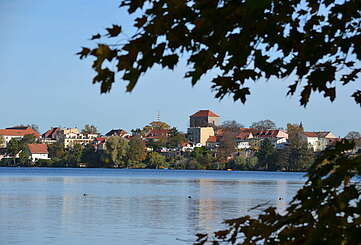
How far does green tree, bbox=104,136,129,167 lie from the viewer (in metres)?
114

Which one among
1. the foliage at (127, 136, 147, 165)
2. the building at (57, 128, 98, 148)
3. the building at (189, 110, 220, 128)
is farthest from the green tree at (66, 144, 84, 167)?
the building at (189, 110, 220, 128)

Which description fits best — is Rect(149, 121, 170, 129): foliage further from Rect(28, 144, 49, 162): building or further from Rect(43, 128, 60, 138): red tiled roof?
Rect(28, 144, 49, 162): building

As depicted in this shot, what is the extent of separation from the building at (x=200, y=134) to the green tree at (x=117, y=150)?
1192 inches

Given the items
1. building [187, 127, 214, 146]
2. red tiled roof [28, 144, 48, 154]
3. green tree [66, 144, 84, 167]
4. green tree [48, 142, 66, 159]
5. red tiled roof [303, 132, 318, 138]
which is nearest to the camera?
green tree [66, 144, 84, 167]

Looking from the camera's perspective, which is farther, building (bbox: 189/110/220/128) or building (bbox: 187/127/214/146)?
building (bbox: 189/110/220/128)

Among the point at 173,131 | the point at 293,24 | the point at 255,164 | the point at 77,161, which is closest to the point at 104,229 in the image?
the point at 293,24

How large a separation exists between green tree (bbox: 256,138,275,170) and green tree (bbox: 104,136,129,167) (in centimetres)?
2115

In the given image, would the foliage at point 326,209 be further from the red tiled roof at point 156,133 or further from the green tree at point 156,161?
the red tiled roof at point 156,133

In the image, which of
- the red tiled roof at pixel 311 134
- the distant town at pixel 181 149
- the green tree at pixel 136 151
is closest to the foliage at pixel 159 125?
the distant town at pixel 181 149

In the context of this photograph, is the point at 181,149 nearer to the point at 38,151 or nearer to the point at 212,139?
the point at 212,139

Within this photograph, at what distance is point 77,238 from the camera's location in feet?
63.0

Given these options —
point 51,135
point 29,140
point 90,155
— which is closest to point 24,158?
point 90,155

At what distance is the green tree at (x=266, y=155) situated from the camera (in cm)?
12450

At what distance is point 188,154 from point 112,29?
450 feet
